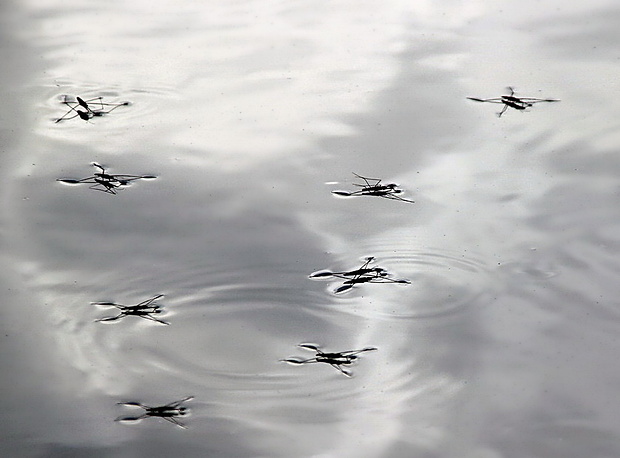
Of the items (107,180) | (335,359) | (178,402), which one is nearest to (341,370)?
(335,359)

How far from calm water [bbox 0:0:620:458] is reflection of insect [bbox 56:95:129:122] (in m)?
0.04

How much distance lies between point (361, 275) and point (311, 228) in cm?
26

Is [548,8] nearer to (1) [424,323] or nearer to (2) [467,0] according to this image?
(2) [467,0]

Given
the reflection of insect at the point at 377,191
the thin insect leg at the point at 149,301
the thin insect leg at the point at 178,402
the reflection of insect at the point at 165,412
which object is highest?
the reflection of insect at the point at 377,191

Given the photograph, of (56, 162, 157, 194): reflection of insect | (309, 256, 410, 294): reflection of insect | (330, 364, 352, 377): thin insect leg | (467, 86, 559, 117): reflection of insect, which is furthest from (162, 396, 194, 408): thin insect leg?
(467, 86, 559, 117): reflection of insect

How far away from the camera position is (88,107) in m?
2.98

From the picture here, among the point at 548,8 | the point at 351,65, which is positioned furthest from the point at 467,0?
the point at 351,65

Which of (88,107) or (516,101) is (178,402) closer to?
(88,107)

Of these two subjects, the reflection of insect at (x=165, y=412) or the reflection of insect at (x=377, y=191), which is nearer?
the reflection of insect at (x=165, y=412)

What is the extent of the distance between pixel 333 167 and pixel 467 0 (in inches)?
45.2

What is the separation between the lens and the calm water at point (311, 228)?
221 cm

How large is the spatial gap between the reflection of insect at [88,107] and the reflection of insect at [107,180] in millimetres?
316

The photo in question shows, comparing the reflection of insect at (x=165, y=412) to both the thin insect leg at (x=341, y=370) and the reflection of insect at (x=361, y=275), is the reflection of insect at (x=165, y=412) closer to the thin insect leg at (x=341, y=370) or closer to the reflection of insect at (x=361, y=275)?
the thin insect leg at (x=341, y=370)

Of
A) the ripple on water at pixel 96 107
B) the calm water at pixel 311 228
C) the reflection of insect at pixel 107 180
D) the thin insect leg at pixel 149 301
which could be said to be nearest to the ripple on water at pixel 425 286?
the calm water at pixel 311 228
